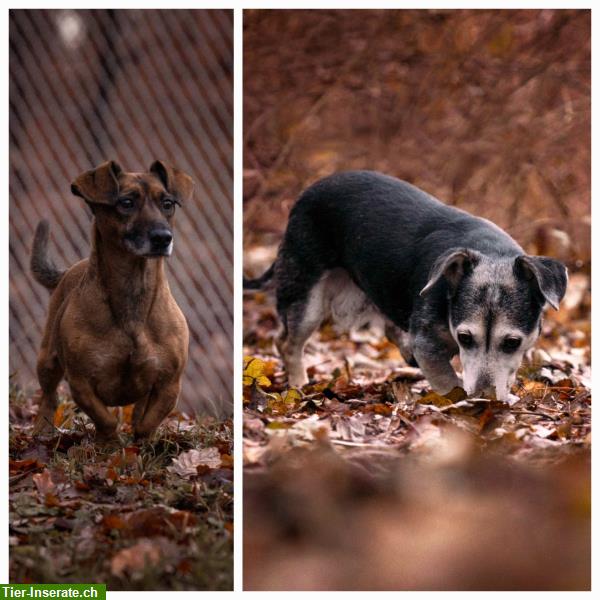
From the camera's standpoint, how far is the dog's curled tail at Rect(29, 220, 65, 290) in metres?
4.59

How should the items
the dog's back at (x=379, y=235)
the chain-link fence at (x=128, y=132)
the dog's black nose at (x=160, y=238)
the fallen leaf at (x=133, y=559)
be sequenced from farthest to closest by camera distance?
the chain-link fence at (x=128, y=132), the dog's back at (x=379, y=235), the dog's black nose at (x=160, y=238), the fallen leaf at (x=133, y=559)

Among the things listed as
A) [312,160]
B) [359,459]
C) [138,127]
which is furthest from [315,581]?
[312,160]

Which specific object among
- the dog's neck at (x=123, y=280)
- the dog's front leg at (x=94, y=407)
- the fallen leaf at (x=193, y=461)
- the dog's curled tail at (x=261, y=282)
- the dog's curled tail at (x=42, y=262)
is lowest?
the fallen leaf at (x=193, y=461)

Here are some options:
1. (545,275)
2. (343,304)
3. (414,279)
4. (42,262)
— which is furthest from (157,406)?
(545,275)

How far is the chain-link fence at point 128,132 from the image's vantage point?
16.5ft

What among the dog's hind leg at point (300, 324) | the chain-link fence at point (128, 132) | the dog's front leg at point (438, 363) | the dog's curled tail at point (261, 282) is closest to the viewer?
the dog's front leg at point (438, 363)

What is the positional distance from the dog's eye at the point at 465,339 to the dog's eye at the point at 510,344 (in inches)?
5.8

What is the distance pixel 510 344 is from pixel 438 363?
17.7 inches

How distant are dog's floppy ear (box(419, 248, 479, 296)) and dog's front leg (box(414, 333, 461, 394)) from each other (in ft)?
1.05

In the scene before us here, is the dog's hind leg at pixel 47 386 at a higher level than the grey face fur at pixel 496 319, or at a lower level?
lower

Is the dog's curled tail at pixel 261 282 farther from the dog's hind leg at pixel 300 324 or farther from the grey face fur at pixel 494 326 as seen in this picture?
the grey face fur at pixel 494 326

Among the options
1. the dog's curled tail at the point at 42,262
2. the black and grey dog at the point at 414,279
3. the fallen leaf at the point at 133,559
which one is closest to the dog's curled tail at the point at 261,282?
the black and grey dog at the point at 414,279

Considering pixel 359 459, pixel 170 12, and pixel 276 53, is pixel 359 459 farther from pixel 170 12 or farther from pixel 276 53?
pixel 276 53

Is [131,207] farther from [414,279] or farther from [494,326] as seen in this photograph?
[494,326]
